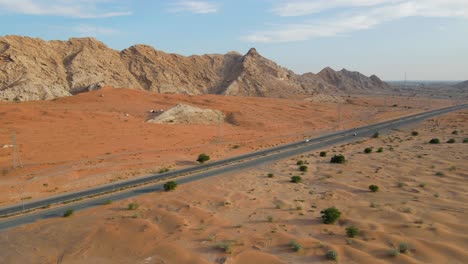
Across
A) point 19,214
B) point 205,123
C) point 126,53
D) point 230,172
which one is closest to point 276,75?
point 126,53

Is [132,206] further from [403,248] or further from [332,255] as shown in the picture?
[403,248]

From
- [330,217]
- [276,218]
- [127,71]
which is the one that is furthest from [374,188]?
[127,71]

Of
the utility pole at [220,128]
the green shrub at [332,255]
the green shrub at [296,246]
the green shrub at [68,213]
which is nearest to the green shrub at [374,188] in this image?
the green shrub at [296,246]

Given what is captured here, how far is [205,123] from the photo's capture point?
254 ft

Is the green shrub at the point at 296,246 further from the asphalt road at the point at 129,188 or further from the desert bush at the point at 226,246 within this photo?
the asphalt road at the point at 129,188

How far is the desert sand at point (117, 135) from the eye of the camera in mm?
39562

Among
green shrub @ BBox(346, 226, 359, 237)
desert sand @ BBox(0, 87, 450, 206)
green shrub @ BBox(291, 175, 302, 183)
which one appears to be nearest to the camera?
green shrub @ BBox(346, 226, 359, 237)

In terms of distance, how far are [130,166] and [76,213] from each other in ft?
57.0

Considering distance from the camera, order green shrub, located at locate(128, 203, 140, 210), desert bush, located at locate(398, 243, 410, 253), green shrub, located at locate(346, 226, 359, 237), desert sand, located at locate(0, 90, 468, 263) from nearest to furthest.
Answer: desert bush, located at locate(398, 243, 410, 253) → desert sand, located at locate(0, 90, 468, 263) → green shrub, located at locate(346, 226, 359, 237) → green shrub, located at locate(128, 203, 140, 210)

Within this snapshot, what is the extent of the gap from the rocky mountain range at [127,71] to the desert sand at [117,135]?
11415 mm

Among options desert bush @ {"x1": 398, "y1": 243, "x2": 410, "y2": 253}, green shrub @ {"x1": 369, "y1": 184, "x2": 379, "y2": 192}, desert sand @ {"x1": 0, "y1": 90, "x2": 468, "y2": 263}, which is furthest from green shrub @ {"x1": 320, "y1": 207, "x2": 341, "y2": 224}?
green shrub @ {"x1": 369, "y1": 184, "x2": 379, "y2": 192}

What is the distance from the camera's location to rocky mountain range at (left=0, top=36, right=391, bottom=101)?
87062 millimetres

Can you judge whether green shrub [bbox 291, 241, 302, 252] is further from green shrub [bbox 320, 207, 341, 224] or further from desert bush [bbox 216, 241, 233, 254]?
green shrub [bbox 320, 207, 341, 224]

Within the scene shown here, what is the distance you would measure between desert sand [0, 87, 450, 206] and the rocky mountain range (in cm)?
1141
